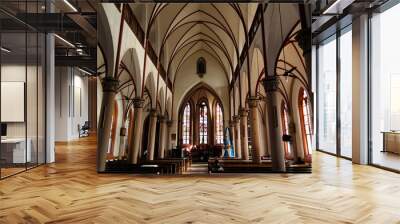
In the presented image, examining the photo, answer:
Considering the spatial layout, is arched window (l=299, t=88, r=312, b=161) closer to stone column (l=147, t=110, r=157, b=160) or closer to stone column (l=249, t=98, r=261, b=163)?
stone column (l=249, t=98, r=261, b=163)

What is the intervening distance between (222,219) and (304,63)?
384 centimetres

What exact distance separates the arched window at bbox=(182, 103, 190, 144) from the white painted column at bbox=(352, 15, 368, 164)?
484 centimetres

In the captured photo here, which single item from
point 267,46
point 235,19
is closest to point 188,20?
point 235,19

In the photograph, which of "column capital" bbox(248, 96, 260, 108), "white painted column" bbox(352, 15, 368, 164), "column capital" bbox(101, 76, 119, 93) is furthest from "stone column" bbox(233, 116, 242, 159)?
"white painted column" bbox(352, 15, 368, 164)

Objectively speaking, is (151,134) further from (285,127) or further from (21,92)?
(21,92)

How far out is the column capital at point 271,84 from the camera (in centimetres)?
692

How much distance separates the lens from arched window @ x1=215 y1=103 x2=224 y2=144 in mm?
7242

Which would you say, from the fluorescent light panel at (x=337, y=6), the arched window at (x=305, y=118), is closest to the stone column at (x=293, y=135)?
the arched window at (x=305, y=118)

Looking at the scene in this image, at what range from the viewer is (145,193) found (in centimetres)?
517

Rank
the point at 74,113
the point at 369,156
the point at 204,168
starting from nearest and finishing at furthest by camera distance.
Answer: the point at 204,168 < the point at 369,156 < the point at 74,113

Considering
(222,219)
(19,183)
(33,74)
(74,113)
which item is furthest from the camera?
(74,113)

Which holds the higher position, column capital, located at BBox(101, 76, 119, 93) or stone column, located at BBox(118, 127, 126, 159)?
column capital, located at BBox(101, 76, 119, 93)

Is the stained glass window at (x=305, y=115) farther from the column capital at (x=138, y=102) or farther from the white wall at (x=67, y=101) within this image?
the white wall at (x=67, y=101)

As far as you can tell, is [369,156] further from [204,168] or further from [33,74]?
[33,74]
